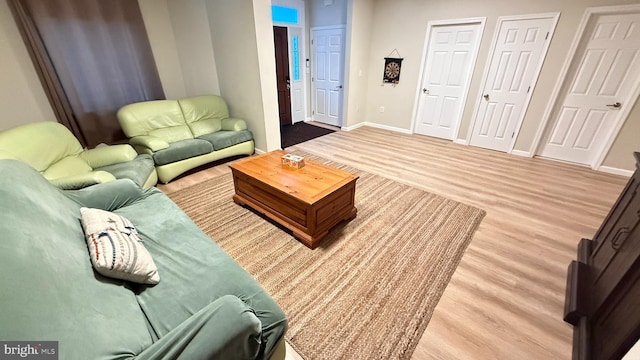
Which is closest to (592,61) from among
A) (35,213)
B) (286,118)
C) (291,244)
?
(291,244)

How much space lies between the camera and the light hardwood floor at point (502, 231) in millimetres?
1370

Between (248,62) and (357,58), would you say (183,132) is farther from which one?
(357,58)

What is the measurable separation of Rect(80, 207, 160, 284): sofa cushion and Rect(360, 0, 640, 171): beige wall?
4.58 m

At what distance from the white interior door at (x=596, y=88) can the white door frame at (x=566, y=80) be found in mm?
34

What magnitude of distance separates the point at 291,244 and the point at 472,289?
1.35 metres

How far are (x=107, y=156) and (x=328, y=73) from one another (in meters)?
4.17

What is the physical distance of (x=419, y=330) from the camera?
1.40 metres

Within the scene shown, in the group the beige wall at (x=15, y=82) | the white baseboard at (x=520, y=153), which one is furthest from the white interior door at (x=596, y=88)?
the beige wall at (x=15, y=82)

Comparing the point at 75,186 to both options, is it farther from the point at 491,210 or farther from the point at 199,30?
the point at 491,210

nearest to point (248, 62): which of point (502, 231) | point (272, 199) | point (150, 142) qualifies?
point (150, 142)

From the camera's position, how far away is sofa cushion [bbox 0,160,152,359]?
696 mm

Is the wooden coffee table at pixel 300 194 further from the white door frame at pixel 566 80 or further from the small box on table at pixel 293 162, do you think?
the white door frame at pixel 566 80

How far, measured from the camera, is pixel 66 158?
91.8 inches

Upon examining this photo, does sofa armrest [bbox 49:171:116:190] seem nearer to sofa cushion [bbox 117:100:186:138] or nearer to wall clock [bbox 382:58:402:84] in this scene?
sofa cushion [bbox 117:100:186:138]
